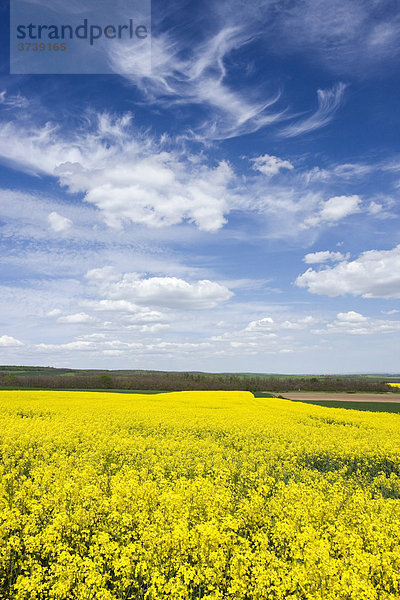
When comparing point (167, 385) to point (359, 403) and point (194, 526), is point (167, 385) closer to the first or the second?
point (359, 403)

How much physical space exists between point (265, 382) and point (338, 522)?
96.2m

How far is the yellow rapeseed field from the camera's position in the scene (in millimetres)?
5082

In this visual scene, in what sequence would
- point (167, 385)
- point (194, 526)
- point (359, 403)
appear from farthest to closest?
point (167, 385), point (359, 403), point (194, 526)

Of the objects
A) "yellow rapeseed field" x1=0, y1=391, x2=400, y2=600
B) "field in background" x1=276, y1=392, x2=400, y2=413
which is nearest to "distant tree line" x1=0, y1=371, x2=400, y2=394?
"field in background" x1=276, y1=392, x2=400, y2=413

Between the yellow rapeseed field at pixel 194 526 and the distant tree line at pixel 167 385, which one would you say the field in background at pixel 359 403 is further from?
the yellow rapeseed field at pixel 194 526

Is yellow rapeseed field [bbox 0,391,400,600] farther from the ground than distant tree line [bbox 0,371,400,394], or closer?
farther from the ground

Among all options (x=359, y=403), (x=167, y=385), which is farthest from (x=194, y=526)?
(x=167, y=385)

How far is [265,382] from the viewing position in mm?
99500

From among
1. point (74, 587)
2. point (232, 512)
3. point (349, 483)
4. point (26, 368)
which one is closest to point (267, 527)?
point (232, 512)

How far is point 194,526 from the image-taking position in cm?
673

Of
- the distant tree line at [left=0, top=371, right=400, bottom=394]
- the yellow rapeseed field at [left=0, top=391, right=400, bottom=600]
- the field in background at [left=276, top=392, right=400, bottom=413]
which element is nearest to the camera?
the yellow rapeseed field at [left=0, top=391, right=400, bottom=600]

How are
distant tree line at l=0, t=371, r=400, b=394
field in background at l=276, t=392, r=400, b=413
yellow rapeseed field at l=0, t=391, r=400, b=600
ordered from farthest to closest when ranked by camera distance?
distant tree line at l=0, t=371, r=400, b=394 → field in background at l=276, t=392, r=400, b=413 → yellow rapeseed field at l=0, t=391, r=400, b=600

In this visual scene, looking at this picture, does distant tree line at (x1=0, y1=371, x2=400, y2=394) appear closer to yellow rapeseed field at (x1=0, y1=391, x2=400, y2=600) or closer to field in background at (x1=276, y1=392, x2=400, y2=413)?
field in background at (x1=276, y1=392, x2=400, y2=413)

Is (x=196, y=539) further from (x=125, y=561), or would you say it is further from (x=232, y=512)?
(x=232, y=512)
